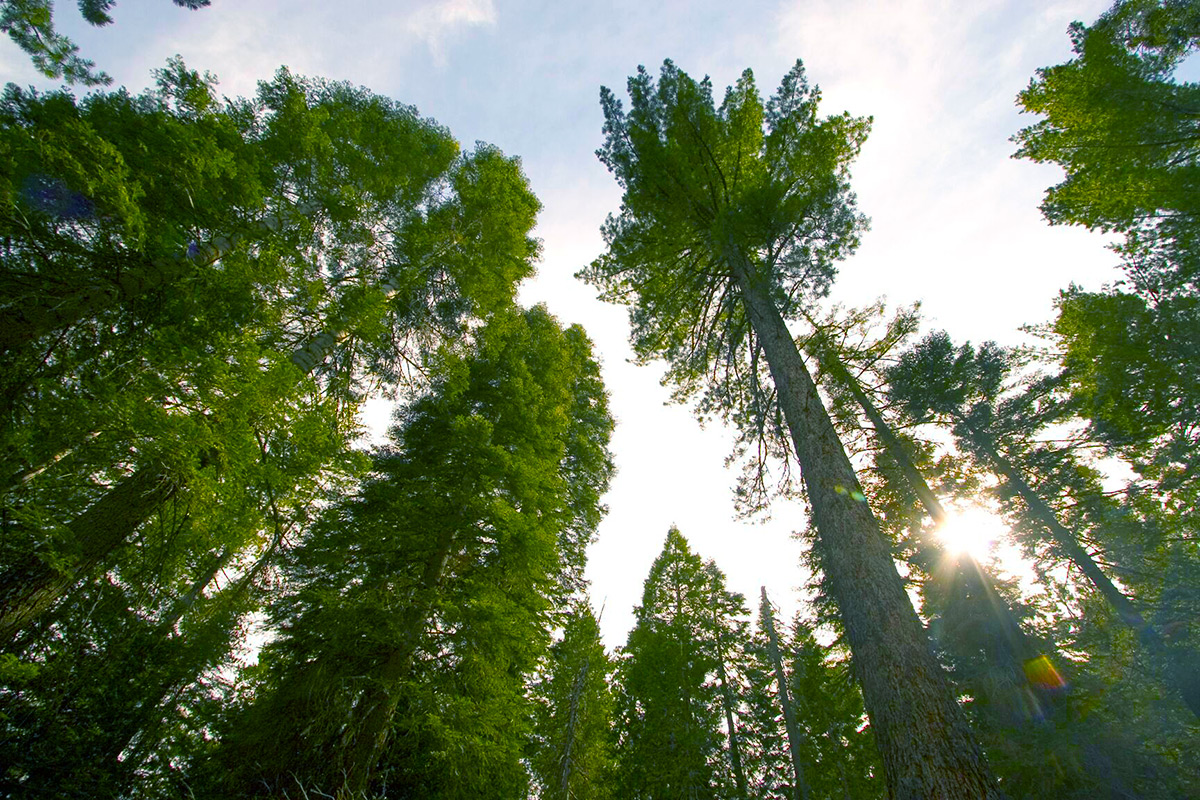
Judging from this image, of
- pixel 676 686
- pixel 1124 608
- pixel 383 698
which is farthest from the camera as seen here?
pixel 676 686

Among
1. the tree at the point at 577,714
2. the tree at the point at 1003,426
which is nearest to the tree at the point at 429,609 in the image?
the tree at the point at 577,714

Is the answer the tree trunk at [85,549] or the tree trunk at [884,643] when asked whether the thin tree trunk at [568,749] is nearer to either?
the tree trunk at [884,643]

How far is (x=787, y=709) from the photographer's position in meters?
15.5

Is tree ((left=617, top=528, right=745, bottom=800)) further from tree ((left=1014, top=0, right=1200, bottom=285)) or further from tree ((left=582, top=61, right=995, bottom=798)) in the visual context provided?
tree ((left=1014, top=0, right=1200, bottom=285))

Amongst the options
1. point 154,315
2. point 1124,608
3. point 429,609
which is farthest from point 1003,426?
point 154,315

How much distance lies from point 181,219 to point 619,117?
7761mm

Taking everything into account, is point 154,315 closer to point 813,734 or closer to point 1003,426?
point 813,734

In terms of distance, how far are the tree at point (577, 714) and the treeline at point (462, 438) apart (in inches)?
5.9

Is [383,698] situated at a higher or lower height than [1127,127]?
lower

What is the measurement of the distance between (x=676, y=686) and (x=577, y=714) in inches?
208

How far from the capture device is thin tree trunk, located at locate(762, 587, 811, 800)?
13406 millimetres

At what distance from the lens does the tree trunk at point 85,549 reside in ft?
10.9

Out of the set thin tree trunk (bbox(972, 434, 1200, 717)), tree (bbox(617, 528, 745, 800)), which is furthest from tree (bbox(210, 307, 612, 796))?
thin tree trunk (bbox(972, 434, 1200, 717))

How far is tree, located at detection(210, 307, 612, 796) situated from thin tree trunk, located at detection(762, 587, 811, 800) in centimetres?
1030
